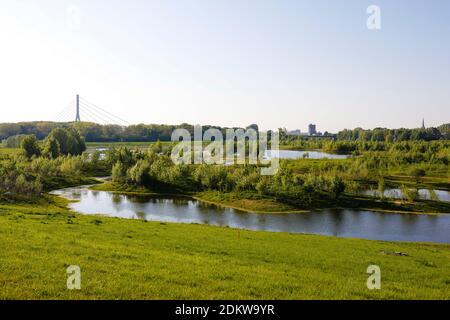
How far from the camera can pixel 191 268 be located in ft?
59.1

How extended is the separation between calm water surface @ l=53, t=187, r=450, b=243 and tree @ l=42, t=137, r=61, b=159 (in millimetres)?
57010

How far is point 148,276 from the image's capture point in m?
16.1

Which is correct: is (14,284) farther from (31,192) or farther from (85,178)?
(85,178)

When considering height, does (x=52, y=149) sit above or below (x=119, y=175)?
above

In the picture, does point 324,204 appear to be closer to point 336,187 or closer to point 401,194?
point 336,187

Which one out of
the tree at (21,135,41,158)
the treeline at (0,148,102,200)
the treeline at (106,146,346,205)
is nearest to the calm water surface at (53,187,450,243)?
the treeline at (106,146,346,205)

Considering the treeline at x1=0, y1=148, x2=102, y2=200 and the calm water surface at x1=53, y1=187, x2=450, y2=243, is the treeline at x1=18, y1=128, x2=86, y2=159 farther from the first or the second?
the calm water surface at x1=53, y1=187, x2=450, y2=243

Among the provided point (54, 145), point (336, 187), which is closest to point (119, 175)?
point (54, 145)

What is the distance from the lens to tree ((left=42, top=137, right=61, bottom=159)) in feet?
437

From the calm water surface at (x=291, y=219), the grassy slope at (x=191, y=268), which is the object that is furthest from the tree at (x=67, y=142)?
the grassy slope at (x=191, y=268)

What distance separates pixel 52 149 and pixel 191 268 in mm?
130249

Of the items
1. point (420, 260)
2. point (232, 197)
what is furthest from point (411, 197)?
point (420, 260)

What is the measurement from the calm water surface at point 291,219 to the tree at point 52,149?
5701cm
